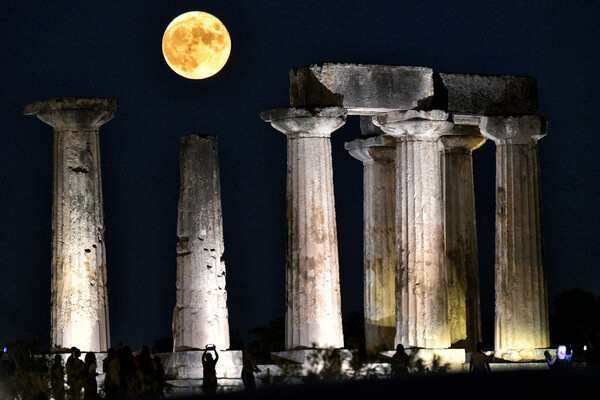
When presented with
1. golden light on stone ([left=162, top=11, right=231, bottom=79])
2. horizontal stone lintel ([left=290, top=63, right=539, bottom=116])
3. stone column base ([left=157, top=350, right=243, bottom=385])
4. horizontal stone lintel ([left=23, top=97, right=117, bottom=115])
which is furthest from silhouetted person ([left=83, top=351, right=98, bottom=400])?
golden light on stone ([left=162, top=11, right=231, bottom=79])

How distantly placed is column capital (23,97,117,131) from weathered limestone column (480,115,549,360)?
1547 cm

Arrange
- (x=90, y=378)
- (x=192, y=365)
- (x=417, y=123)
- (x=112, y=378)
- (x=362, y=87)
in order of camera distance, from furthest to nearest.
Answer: (x=417, y=123) → (x=362, y=87) → (x=192, y=365) → (x=112, y=378) → (x=90, y=378)

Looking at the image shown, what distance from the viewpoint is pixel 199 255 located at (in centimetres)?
6406

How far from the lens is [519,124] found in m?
68.6

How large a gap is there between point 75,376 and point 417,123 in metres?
18.1

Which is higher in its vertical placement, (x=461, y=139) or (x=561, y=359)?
(x=461, y=139)

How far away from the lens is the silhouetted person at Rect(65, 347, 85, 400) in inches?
2132

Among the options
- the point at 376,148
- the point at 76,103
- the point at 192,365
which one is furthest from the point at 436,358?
the point at 76,103

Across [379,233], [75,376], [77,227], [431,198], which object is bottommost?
[75,376]

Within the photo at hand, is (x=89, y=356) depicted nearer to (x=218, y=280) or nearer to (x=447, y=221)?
(x=218, y=280)

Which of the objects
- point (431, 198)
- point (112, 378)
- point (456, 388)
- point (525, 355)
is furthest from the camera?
point (525, 355)

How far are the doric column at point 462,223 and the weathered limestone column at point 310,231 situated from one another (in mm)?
7849

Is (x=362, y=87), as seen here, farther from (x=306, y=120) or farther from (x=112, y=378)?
(x=112, y=378)

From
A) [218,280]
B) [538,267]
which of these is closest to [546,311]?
[538,267]
